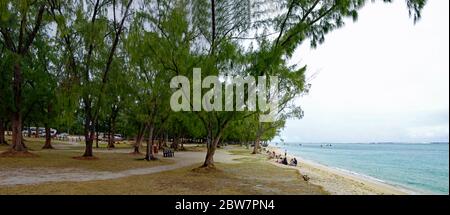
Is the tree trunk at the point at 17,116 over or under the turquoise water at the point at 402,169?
over

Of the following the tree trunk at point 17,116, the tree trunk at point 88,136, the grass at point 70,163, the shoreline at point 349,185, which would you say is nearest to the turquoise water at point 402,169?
the shoreline at point 349,185

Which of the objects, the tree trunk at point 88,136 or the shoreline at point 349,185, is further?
the tree trunk at point 88,136

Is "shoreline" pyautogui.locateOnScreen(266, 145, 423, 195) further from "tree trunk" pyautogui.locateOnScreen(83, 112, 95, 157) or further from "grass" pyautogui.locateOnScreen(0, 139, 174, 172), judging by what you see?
"tree trunk" pyautogui.locateOnScreen(83, 112, 95, 157)

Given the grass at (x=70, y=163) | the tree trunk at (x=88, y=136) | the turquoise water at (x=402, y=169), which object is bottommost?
the turquoise water at (x=402, y=169)

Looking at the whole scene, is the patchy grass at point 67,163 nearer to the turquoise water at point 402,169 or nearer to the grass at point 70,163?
the grass at point 70,163

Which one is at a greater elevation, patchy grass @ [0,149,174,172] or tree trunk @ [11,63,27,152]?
tree trunk @ [11,63,27,152]

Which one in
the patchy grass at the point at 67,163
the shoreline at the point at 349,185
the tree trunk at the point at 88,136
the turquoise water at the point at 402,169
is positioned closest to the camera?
the shoreline at the point at 349,185

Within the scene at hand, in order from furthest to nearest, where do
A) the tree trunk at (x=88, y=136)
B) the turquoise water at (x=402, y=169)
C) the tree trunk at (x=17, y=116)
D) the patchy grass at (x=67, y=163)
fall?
the turquoise water at (x=402, y=169), the tree trunk at (x=88, y=136), the tree trunk at (x=17, y=116), the patchy grass at (x=67, y=163)

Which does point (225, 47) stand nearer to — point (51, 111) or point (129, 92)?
point (129, 92)

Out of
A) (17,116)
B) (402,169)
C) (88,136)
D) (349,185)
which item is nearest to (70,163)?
(88,136)

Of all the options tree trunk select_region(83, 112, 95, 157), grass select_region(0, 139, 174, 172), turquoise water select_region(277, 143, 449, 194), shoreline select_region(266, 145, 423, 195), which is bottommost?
turquoise water select_region(277, 143, 449, 194)

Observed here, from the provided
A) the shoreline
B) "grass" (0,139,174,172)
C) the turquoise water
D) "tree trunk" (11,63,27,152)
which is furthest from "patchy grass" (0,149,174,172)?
the turquoise water

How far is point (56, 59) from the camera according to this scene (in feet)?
83.3
